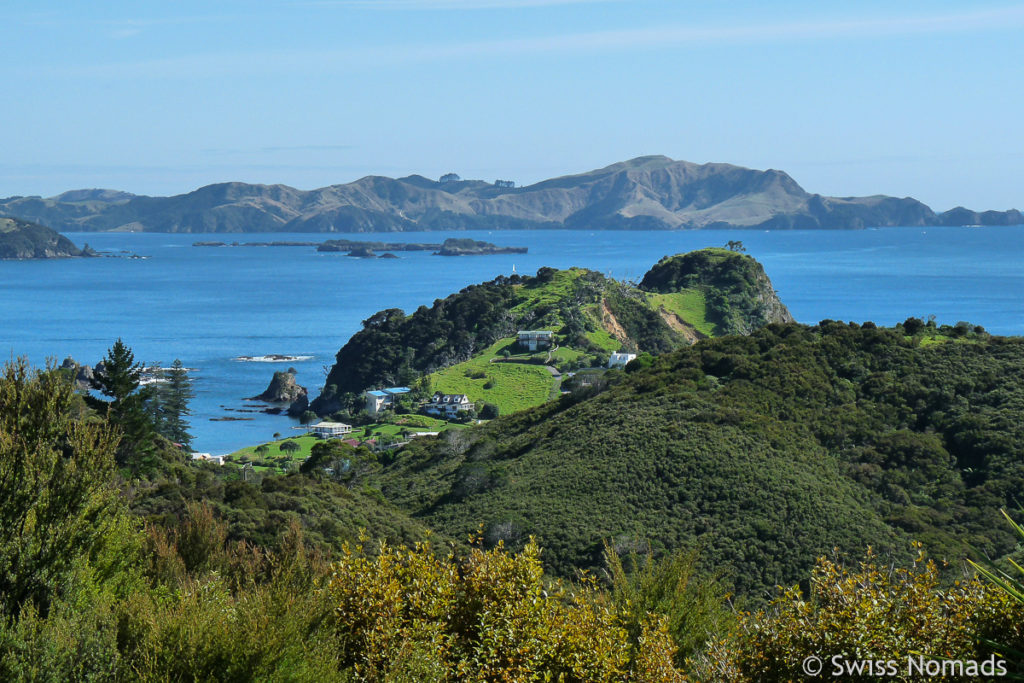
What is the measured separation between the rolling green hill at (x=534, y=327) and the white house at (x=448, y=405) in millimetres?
2198

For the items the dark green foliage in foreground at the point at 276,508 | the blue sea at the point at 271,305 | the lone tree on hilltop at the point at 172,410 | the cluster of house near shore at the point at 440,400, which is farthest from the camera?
the blue sea at the point at 271,305

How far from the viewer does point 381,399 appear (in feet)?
247

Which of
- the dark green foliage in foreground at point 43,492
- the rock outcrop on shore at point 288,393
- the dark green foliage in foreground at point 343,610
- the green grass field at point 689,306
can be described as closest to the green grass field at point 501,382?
A: the rock outcrop on shore at point 288,393

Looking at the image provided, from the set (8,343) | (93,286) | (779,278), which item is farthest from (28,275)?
(779,278)

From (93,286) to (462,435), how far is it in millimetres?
138020

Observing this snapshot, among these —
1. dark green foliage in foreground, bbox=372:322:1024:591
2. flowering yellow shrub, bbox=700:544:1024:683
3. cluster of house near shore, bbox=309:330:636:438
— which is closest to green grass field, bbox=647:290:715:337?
cluster of house near shore, bbox=309:330:636:438

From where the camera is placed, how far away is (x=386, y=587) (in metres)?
10.2

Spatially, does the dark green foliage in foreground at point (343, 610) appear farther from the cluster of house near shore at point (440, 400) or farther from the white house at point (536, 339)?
the white house at point (536, 339)

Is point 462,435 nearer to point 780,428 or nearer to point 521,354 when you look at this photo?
point 780,428

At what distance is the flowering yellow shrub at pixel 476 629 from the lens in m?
9.40

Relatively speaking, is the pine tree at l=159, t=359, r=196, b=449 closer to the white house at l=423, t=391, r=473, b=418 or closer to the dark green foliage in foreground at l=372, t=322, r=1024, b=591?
the white house at l=423, t=391, r=473, b=418

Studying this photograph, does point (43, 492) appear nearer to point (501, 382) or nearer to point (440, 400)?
point (440, 400)

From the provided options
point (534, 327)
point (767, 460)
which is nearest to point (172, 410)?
point (534, 327)

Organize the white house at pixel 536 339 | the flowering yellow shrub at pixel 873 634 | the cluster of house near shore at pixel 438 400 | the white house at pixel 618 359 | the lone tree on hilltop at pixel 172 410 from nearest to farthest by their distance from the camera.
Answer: the flowering yellow shrub at pixel 873 634
the lone tree on hilltop at pixel 172 410
the cluster of house near shore at pixel 438 400
the white house at pixel 618 359
the white house at pixel 536 339
